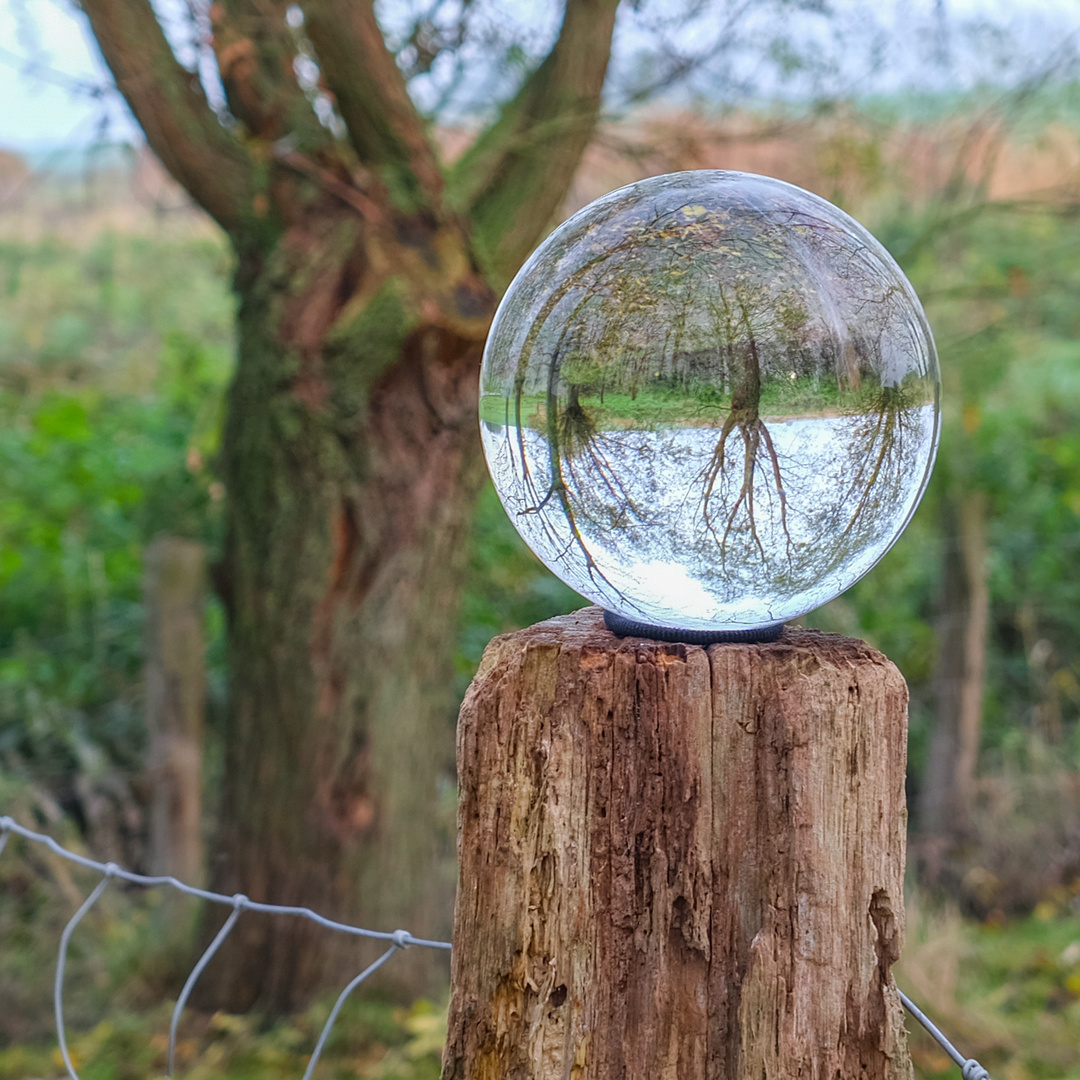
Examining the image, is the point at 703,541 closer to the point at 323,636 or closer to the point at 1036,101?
the point at 323,636

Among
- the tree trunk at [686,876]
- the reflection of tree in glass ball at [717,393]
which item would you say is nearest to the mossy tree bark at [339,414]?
the reflection of tree in glass ball at [717,393]

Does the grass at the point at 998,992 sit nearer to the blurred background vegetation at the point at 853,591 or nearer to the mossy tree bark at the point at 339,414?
the blurred background vegetation at the point at 853,591

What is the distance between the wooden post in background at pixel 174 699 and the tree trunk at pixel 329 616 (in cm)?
69

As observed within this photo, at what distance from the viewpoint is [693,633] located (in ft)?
4.32

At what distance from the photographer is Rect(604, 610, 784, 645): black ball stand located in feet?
4.28

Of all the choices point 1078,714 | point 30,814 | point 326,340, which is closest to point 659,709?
point 326,340

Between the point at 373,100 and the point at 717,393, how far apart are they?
233 centimetres

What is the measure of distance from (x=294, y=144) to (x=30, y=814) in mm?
2892

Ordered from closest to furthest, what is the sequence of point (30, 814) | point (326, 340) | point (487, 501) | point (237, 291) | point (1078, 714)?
point (326, 340) → point (237, 291) → point (30, 814) → point (487, 501) → point (1078, 714)

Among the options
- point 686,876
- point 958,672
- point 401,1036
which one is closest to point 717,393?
point 686,876

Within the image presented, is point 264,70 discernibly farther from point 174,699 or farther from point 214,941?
point 214,941

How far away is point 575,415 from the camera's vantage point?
1.20 m

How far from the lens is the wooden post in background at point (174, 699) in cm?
401

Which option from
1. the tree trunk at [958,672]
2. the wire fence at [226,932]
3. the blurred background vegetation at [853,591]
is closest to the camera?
the wire fence at [226,932]
